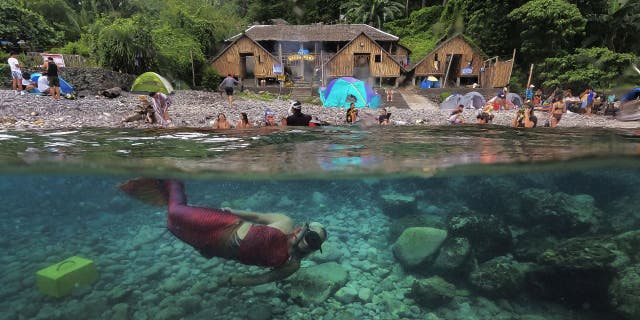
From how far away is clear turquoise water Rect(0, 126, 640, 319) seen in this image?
6.90m

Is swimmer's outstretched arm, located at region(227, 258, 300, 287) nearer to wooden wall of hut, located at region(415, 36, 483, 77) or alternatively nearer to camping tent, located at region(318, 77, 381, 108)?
camping tent, located at region(318, 77, 381, 108)

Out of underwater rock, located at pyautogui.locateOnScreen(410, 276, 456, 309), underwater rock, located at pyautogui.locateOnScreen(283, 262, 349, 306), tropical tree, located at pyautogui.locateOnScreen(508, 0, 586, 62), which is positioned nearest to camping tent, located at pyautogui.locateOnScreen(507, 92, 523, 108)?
tropical tree, located at pyautogui.locateOnScreen(508, 0, 586, 62)

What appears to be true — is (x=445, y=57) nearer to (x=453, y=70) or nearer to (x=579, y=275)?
(x=453, y=70)

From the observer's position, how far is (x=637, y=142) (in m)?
9.59

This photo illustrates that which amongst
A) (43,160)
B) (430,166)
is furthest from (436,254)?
(43,160)

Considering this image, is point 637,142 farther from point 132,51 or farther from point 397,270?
point 132,51

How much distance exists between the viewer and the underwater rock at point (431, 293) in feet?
23.2

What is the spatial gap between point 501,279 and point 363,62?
3149 centimetres

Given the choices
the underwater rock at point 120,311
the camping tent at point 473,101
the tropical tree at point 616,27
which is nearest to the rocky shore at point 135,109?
the camping tent at point 473,101

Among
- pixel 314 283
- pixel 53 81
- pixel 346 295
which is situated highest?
pixel 53 81

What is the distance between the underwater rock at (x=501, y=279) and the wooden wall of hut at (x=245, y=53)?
30.9 m

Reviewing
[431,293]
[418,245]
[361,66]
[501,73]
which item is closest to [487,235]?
[418,245]

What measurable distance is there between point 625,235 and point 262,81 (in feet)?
103

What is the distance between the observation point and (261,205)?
1243 centimetres
